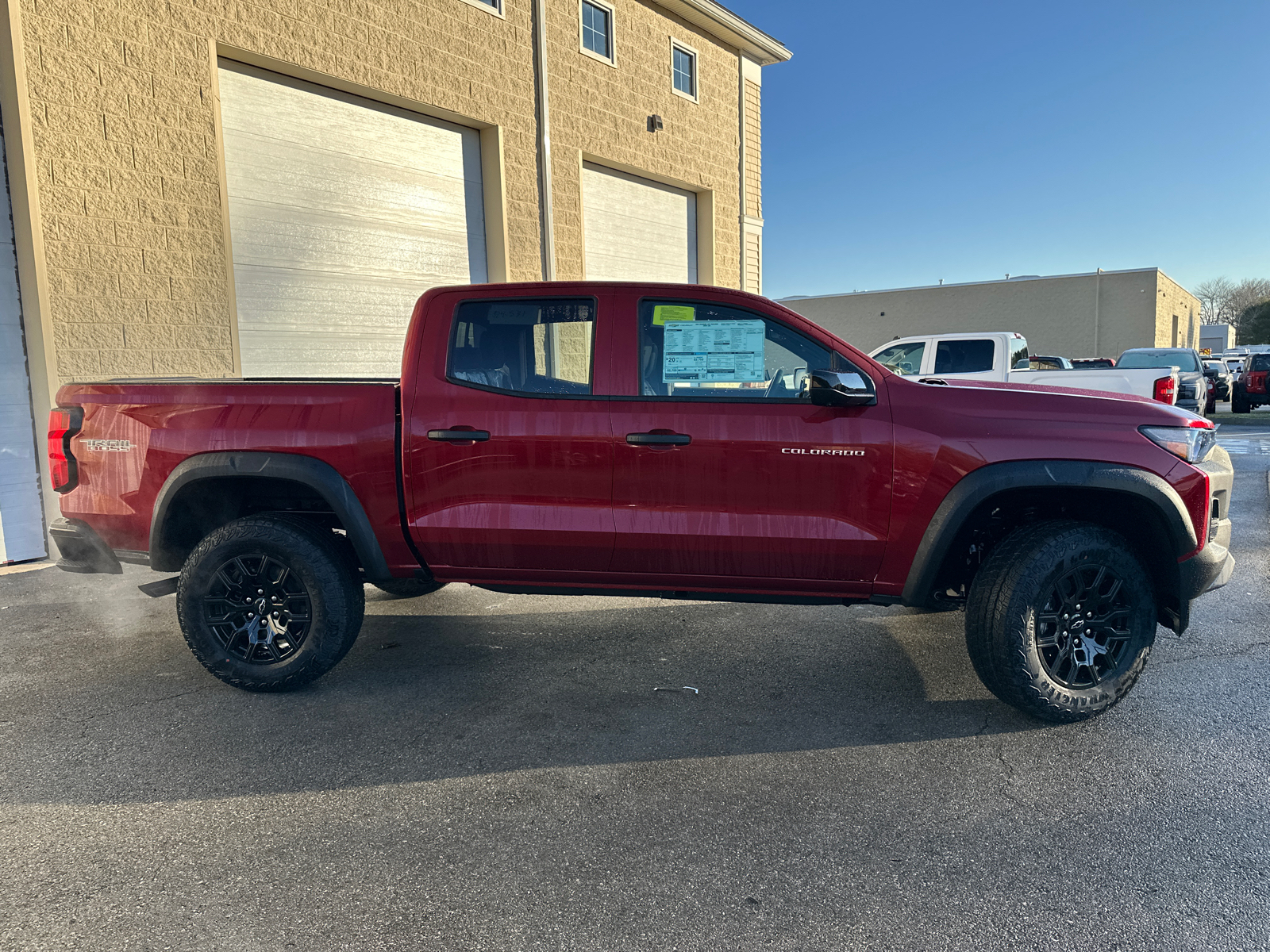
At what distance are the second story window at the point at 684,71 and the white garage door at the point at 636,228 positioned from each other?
1.68 m

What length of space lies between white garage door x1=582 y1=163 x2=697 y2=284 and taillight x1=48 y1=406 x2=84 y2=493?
27.3 feet

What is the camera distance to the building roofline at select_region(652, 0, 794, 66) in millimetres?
13812

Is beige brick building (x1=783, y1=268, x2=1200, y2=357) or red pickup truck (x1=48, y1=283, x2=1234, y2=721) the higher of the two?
beige brick building (x1=783, y1=268, x2=1200, y2=357)

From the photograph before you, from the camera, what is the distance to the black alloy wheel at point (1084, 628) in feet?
11.9

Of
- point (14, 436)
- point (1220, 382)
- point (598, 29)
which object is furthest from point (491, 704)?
point (1220, 382)

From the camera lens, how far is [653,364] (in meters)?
3.92

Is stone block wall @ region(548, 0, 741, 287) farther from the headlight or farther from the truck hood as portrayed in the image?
the headlight

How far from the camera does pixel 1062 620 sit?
12.0ft

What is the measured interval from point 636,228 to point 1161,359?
1463 centimetres

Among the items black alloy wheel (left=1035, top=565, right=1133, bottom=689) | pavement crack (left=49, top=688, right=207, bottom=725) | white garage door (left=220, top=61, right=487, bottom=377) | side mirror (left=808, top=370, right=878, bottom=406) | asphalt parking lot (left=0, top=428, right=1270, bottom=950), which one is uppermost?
white garage door (left=220, top=61, right=487, bottom=377)

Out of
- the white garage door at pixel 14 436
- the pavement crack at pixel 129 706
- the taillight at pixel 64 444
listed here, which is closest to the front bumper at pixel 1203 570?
the pavement crack at pixel 129 706

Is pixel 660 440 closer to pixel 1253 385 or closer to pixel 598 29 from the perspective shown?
pixel 598 29

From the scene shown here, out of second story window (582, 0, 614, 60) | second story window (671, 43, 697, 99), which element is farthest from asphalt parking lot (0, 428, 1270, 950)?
second story window (671, 43, 697, 99)

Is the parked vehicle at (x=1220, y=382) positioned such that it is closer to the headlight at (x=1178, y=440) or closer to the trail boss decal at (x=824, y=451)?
the headlight at (x=1178, y=440)
